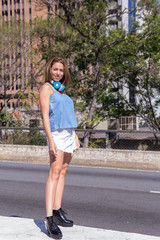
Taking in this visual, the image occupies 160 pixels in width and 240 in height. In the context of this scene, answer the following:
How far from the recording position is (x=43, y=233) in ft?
13.0

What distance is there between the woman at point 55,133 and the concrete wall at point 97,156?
8.68m

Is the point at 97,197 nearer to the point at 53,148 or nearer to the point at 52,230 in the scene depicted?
the point at 52,230

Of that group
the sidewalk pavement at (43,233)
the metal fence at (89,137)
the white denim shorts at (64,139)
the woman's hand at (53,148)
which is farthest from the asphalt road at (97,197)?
the metal fence at (89,137)

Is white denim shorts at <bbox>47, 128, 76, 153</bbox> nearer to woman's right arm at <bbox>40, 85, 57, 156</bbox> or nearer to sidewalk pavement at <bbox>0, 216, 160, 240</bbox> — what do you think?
woman's right arm at <bbox>40, 85, 57, 156</bbox>

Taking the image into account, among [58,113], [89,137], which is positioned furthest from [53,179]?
[89,137]

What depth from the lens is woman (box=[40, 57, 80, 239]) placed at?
390 centimetres

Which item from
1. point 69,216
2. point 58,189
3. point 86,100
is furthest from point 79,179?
point 86,100

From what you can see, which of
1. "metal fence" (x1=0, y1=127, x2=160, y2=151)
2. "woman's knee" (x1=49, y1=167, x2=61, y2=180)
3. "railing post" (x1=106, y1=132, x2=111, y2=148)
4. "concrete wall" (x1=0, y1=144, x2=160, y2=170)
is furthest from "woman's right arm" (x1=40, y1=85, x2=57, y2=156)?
"railing post" (x1=106, y1=132, x2=111, y2=148)

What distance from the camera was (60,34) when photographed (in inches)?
836

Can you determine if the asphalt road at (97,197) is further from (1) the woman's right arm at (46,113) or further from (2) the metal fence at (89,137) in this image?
(2) the metal fence at (89,137)

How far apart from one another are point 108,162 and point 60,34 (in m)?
10.8

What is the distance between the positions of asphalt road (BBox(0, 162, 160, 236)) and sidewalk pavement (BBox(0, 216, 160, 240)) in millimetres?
864

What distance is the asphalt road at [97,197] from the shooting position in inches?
212

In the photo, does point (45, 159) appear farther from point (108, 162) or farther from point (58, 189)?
point (58, 189)
